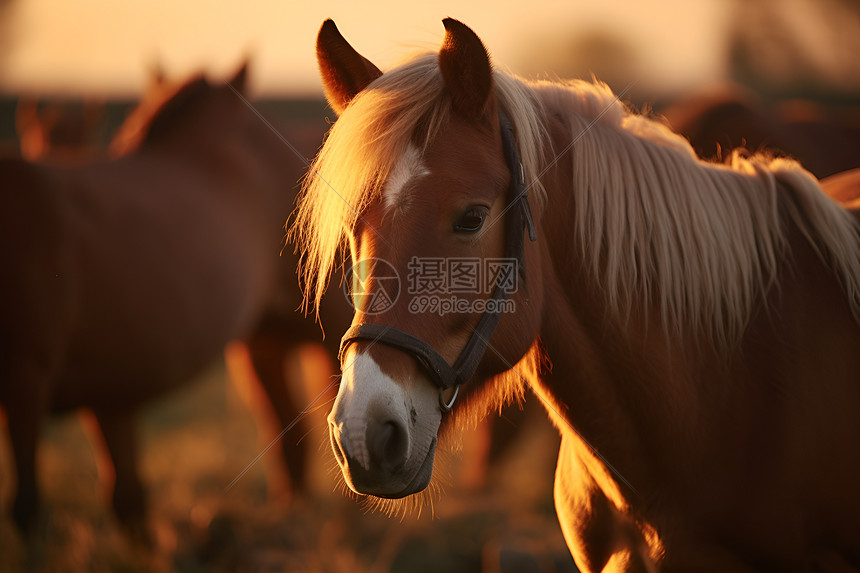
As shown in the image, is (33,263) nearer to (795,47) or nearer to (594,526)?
(594,526)

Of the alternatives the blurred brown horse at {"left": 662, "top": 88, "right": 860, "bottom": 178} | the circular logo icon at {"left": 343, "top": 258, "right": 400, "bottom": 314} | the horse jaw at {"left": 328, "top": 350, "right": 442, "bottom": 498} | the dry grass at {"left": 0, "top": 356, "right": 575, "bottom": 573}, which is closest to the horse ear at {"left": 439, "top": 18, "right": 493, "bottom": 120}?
the circular logo icon at {"left": 343, "top": 258, "right": 400, "bottom": 314}

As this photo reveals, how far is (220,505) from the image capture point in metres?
4.20

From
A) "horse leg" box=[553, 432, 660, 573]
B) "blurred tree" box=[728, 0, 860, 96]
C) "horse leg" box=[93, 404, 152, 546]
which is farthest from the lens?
"blurred tree" box=[728, 0, 860, 96]

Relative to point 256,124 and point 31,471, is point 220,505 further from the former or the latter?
point 256,124

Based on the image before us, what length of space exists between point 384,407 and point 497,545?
2.44 metres

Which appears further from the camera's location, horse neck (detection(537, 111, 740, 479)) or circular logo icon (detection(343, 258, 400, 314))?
horse neck (detection(537, 111, 740, 479))

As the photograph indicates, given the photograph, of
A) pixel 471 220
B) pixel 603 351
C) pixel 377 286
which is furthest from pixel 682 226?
pixel 377 286

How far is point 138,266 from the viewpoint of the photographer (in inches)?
160

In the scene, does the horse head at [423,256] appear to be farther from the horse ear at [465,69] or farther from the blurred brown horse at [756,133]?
the blurred brown horse at [756,133]

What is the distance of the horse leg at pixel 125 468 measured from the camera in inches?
167

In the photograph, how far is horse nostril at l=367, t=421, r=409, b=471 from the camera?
1407 mm

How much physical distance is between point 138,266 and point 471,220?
Answer: 310 cm

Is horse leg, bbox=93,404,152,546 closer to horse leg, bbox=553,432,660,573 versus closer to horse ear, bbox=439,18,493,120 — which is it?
horse leg, bbox=553,432,660,573

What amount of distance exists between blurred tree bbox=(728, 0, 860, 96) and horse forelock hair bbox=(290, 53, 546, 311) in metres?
14.4
